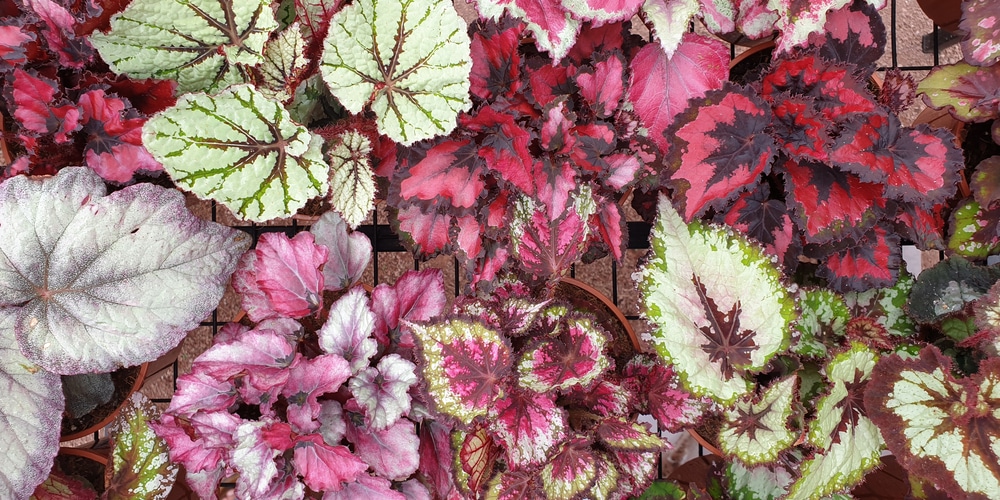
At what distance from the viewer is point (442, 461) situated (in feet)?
3.15

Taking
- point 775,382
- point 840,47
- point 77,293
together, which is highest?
point 840,47

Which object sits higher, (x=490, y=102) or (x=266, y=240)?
(x=490, y=102)

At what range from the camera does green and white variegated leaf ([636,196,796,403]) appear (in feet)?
2.78

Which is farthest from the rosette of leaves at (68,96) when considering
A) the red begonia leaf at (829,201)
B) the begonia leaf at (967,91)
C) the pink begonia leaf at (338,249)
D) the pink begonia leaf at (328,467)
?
the begonia leaf at (967,91)

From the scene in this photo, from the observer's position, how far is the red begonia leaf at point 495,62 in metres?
0.87

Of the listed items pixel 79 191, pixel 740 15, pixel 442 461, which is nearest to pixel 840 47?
pixel 740 15

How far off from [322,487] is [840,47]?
0.90m

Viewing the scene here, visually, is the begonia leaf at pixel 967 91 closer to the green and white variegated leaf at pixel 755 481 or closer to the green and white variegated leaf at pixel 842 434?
the green and white variegated leaf at pixel 842 434

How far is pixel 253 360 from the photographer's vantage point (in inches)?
33.3

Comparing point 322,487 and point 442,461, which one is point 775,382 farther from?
point 322,487

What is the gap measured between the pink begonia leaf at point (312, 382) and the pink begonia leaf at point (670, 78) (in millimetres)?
501

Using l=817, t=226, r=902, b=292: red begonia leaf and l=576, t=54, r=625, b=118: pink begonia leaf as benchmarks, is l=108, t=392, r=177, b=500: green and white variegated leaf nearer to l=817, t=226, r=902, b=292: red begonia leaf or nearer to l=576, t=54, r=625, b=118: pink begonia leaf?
l=576, t=54, r=625, b=118: pink begonia leaf

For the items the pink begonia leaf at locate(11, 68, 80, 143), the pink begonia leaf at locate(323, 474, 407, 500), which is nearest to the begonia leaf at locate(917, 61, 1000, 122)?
the pink begonia leaf at locate(323, 474, 407, 500)

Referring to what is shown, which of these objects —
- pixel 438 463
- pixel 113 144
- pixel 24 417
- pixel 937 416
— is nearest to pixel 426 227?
pixel 438 463
